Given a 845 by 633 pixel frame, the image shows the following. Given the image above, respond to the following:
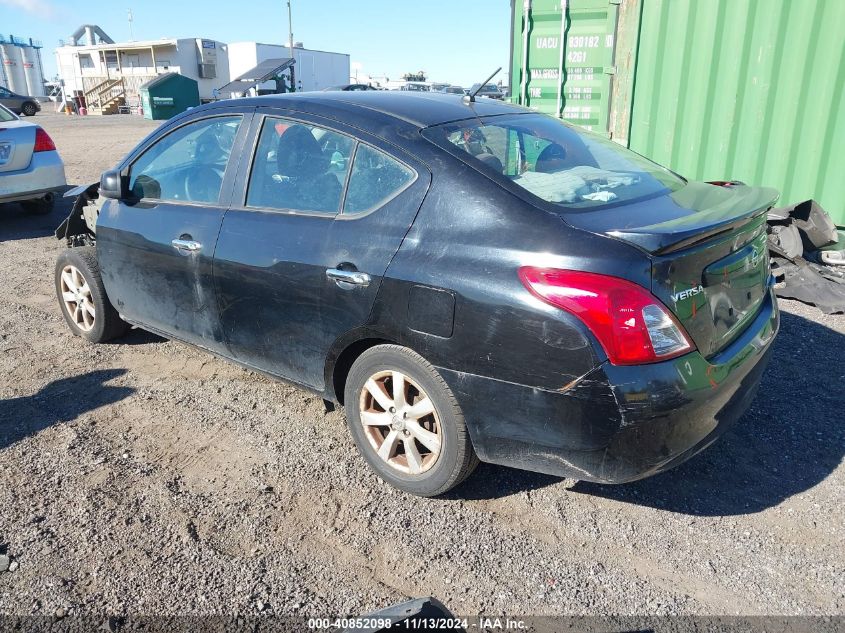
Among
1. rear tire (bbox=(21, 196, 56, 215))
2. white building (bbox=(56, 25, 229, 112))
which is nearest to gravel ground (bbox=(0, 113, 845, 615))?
rear tire (bbox=(21, 196, 56, 215))

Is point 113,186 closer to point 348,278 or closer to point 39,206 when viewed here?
point 348,278

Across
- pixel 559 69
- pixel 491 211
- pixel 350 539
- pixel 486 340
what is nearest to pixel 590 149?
pixel 491 211

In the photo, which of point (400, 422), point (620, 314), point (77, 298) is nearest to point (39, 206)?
point (77, 298)

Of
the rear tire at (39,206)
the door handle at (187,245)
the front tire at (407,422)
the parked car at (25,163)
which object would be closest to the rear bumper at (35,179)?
the parked car at (25,163)

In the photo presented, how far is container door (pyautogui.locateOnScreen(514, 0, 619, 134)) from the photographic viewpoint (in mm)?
7246

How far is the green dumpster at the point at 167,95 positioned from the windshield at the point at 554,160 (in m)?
30.9

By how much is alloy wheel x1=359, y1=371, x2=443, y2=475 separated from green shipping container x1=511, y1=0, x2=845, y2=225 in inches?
212

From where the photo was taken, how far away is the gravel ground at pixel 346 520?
240cm

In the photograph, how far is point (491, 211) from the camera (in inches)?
→ 100

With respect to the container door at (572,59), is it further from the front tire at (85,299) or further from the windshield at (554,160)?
the front tire at (85,299)

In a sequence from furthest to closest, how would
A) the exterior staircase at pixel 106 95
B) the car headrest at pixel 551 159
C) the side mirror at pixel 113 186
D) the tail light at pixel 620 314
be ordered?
the exterior staircase at pixel 106 95 < the side mirror at pixel 113 186 < the car headrest at pixel 551 159 < the tail light at pixel 620 314

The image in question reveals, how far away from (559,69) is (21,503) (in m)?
→ 6.81

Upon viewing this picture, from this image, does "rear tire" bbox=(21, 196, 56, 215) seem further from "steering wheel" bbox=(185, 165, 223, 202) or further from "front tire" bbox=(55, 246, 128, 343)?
"steering wheel" bbox=(185, 165, 223, 202)

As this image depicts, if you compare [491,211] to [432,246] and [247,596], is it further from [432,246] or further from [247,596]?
[247,596]
